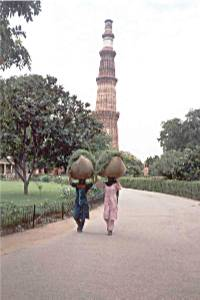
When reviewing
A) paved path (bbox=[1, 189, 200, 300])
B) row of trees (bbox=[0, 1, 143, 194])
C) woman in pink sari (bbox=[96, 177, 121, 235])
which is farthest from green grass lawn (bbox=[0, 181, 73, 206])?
paved path (bbox=[1, 189, 200, 300])

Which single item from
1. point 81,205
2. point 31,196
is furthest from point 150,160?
point 81,205

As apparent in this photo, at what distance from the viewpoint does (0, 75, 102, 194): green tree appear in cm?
2002

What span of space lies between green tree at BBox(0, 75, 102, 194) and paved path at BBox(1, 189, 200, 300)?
1042 cm

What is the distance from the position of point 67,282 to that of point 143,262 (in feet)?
5.67

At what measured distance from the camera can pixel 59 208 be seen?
13.8 meters

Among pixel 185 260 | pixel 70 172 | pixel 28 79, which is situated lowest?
pixel 185 260

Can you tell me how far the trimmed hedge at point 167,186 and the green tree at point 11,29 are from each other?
20.4 metres

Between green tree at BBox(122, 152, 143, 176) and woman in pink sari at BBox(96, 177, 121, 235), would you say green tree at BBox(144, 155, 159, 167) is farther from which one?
woman in pink sari at BBox(96, 177, 121, 235)

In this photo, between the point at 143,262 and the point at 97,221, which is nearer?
the point at 143,262

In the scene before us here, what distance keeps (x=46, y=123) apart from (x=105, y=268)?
46.2 ft

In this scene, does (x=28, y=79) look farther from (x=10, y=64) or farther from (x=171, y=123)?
(x=171, y=123)

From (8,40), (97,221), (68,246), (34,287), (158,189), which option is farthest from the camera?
(158,189)

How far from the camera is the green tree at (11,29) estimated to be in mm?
7312

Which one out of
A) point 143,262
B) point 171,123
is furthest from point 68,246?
point 171,123
